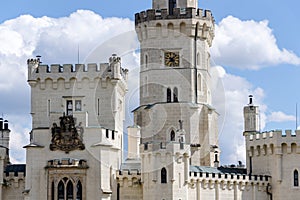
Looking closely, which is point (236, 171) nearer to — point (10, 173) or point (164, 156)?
point (164, 156)

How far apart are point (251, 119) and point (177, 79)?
29.2 ft

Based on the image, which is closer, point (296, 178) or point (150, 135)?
point (296, 178)

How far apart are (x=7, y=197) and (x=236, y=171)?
2312cm

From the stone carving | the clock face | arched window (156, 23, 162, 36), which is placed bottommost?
the stone carving

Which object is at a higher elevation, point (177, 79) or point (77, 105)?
point (177, 79)

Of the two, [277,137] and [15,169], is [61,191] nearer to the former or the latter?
[15,169]

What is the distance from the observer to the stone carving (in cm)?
8069

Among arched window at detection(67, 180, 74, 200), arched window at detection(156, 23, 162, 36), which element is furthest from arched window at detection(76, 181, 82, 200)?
arched window at detection(156, 23, 162, 36)

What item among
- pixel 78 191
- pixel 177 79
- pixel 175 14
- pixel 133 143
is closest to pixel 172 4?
pixel 175 14

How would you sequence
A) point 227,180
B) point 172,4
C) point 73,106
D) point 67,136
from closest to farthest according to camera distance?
point 67,136
point 227,180
point 73,106
point 172,4

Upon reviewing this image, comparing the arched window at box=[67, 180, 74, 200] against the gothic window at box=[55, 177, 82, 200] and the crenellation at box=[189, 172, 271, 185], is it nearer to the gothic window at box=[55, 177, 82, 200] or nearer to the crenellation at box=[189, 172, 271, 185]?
the gothic window at box=[55, 177, 82, 200]

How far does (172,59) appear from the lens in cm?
9438

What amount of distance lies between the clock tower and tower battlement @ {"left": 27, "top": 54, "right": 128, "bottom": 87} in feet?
27.4

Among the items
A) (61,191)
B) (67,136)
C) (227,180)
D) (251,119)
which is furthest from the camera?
(251,119)
